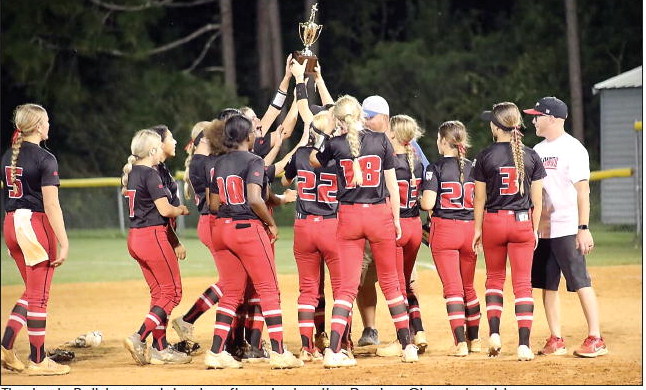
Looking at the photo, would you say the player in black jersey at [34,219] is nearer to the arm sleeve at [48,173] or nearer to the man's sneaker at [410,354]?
the arm sleeve at [48,173]

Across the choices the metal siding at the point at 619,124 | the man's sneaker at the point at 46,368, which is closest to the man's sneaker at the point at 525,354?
the man's sneaker at the point at 46,368

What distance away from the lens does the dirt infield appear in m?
7.37

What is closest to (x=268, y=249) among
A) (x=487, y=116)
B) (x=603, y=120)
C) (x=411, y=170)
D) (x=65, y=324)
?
(x=411, y=170)

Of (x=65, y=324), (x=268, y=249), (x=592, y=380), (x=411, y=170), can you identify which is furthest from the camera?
(x=65, y=324)

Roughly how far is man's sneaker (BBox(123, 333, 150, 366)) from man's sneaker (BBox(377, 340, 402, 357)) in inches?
70.3

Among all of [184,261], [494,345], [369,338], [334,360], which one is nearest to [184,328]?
[369,338]

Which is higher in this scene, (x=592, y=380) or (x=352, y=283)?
(x=352, y=283)

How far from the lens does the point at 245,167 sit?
Result: 7.66m

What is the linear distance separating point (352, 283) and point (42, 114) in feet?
8.21

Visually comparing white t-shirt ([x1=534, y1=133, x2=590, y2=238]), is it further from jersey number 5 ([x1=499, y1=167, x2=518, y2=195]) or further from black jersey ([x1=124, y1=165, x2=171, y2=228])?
black jersey ([x1=124, y1=165, x2=171, y2=228])

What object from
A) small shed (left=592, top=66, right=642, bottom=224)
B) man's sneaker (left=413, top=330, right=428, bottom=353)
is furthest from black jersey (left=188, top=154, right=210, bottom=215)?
small shed (left=592, top=66, right=642, bottom=224)

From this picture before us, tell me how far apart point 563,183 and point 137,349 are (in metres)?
3.42

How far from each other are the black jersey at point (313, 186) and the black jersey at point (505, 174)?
1071mm

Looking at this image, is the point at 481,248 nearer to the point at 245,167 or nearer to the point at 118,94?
the point at 245,167
